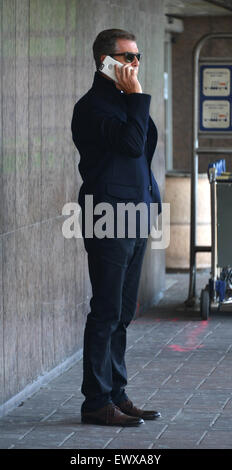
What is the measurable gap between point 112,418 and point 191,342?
2527 millimetres

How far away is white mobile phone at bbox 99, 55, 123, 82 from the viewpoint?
537cm

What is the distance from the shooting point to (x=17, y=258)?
606cm

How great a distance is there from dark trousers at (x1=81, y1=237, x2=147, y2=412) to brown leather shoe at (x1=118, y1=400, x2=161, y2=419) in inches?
4.0

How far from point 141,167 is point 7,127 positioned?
0.86 meters

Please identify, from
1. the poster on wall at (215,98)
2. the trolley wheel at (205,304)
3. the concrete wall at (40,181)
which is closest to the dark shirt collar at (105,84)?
the concrete wall at (40,181)

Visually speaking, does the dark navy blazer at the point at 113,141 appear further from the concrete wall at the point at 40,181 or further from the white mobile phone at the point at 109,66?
the concrete wall at the point at 40,181

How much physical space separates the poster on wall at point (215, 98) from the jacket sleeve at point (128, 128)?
4460 mm

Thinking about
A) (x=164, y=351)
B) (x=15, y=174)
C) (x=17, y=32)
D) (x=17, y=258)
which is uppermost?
(x=17, y=32)

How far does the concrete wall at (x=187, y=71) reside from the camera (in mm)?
14664

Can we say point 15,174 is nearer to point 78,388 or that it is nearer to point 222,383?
point 78,388

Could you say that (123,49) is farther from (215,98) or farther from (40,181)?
(215,98)

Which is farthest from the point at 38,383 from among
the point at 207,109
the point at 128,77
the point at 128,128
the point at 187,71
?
the point at 187,71

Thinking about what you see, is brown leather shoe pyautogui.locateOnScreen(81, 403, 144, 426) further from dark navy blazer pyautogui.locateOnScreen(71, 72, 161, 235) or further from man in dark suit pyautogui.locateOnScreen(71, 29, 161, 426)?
dark navy blazer pyautogui.locateOnScreen(71, 72, 161, 235)
